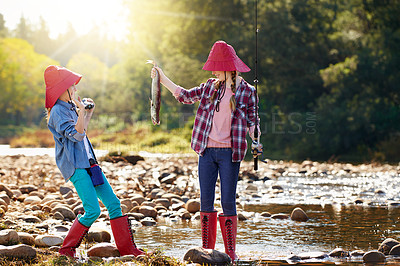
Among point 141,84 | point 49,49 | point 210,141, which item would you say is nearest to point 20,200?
point 210,141

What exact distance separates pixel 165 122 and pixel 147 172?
24.3 m

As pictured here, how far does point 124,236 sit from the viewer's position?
16.5 ft

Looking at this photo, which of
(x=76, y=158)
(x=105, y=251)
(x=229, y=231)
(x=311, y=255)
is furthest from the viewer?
(x=311, y=255)

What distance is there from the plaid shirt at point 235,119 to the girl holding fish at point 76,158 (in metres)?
0.90

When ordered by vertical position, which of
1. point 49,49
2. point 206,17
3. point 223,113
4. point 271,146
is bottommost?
point 271,146

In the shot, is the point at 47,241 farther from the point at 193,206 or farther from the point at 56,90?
the point at 193,206

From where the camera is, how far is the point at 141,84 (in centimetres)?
5112

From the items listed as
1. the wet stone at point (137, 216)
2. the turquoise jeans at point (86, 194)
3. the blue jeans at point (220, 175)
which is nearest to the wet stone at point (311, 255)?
the blue jeans at point (220, 175)

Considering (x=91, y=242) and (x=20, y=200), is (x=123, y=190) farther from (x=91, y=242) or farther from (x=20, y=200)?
(x=91, y=242)

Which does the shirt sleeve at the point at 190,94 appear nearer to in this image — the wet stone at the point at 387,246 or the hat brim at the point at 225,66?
the hat brim at the point at 225,66

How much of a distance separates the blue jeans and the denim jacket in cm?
102

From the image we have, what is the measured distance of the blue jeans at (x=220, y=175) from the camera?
→ 4.87m

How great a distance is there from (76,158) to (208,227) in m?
1.32

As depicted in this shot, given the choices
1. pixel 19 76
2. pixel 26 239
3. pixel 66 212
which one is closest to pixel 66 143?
pixel 26 239
